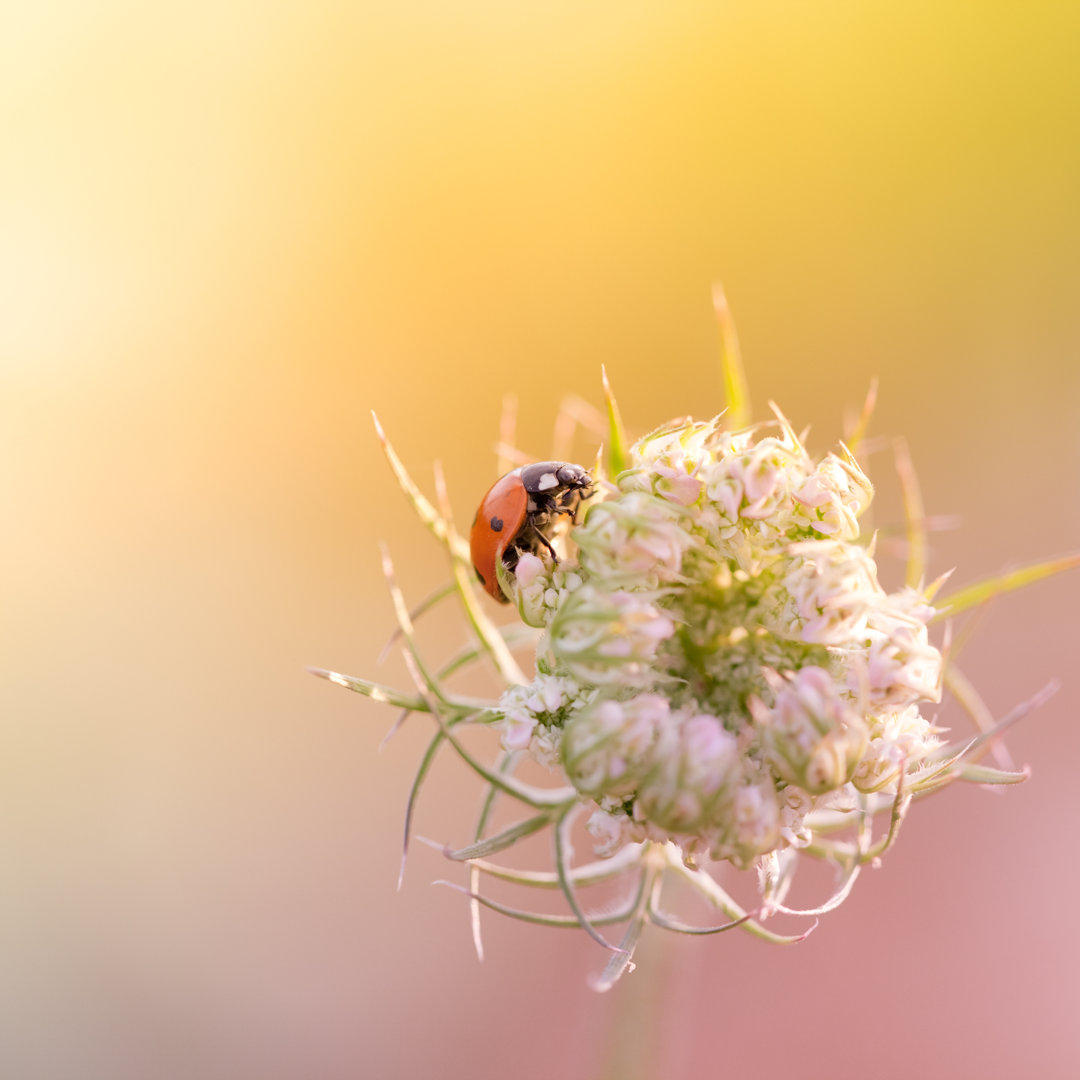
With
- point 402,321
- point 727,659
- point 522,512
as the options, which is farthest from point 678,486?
point 402,321

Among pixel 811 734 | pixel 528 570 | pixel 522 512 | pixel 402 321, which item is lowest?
pixel 811 734

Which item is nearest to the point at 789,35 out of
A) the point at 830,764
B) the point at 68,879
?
the point at 830,764

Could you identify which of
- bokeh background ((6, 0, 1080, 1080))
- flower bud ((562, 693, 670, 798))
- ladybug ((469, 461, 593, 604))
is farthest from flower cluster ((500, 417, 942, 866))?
bokeh background ((6, 0, 1080, 1080))

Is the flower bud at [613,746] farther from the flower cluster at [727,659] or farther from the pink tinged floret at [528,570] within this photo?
the pink tinged floret at [528,570]

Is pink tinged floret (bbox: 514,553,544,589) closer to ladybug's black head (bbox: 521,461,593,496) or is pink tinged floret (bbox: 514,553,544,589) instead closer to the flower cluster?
the flower cluster

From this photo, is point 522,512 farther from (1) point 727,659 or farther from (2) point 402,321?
(2) point 402,321

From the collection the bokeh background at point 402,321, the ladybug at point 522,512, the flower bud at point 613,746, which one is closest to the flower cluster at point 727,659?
the flower bud at point 613,746

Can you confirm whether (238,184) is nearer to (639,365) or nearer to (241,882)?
(639,365)

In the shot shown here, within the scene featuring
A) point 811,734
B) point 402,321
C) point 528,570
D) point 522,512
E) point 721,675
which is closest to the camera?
point 811,734
